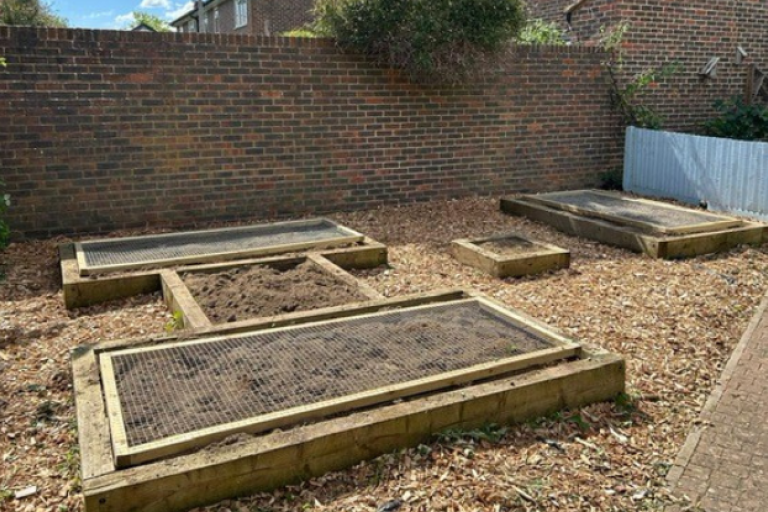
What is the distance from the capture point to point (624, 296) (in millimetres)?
5559

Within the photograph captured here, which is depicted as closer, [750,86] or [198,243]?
[198,243]

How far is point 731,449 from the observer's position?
3.33 m

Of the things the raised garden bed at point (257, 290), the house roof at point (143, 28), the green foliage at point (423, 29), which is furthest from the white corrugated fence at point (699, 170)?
the house roof at point (143, 28)

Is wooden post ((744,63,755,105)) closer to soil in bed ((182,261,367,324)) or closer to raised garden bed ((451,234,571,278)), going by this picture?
raised garden bed ((451,234,571,278))

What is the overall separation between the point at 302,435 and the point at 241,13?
1147 inches

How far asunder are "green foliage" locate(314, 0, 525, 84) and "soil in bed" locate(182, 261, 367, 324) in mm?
3622

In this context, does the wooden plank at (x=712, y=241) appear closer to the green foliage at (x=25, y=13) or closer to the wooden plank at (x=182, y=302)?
the wooden plank at (x=182, y=302)

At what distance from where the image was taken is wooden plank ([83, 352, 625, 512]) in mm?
2598

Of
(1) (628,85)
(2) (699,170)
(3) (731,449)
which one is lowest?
(3) (731,449)

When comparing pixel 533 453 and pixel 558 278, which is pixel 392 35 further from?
pixel 533 453

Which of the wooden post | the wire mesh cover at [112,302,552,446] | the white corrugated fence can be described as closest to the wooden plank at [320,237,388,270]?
the wire mesh cover at [112,302,552,446]

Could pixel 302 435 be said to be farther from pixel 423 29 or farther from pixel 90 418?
pixel 423 29

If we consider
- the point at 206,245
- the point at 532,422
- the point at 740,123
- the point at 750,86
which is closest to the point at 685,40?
the point at 740,123

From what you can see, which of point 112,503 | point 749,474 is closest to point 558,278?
point 749,474
